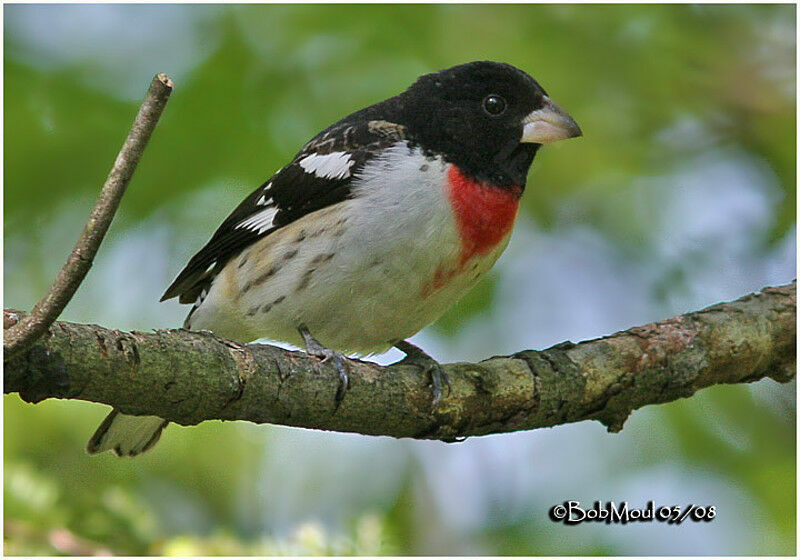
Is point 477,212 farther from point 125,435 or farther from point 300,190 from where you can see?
point 125,435

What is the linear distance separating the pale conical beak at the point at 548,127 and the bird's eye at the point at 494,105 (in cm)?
12

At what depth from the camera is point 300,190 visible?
4125mm

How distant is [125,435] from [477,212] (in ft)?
6.25

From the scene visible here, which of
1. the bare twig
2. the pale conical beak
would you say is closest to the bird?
the pale conical beak

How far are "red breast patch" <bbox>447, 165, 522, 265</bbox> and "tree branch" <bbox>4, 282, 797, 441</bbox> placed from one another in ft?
1.79

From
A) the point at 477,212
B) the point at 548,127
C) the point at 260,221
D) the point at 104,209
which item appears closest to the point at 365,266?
the point at 477,212

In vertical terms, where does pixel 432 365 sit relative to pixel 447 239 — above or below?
below

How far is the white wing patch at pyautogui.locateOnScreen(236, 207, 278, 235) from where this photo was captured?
4188mm

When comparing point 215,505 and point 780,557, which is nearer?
point 780,557

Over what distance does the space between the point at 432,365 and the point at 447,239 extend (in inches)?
23.4

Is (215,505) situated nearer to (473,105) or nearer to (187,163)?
(187,163)

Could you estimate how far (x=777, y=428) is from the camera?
16.4 ft

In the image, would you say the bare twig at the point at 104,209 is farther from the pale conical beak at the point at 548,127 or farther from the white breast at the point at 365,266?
the pale conical beak at the point at 548,127

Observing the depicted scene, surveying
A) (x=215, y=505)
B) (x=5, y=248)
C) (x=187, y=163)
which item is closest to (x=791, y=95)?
(x=187, y=163)
